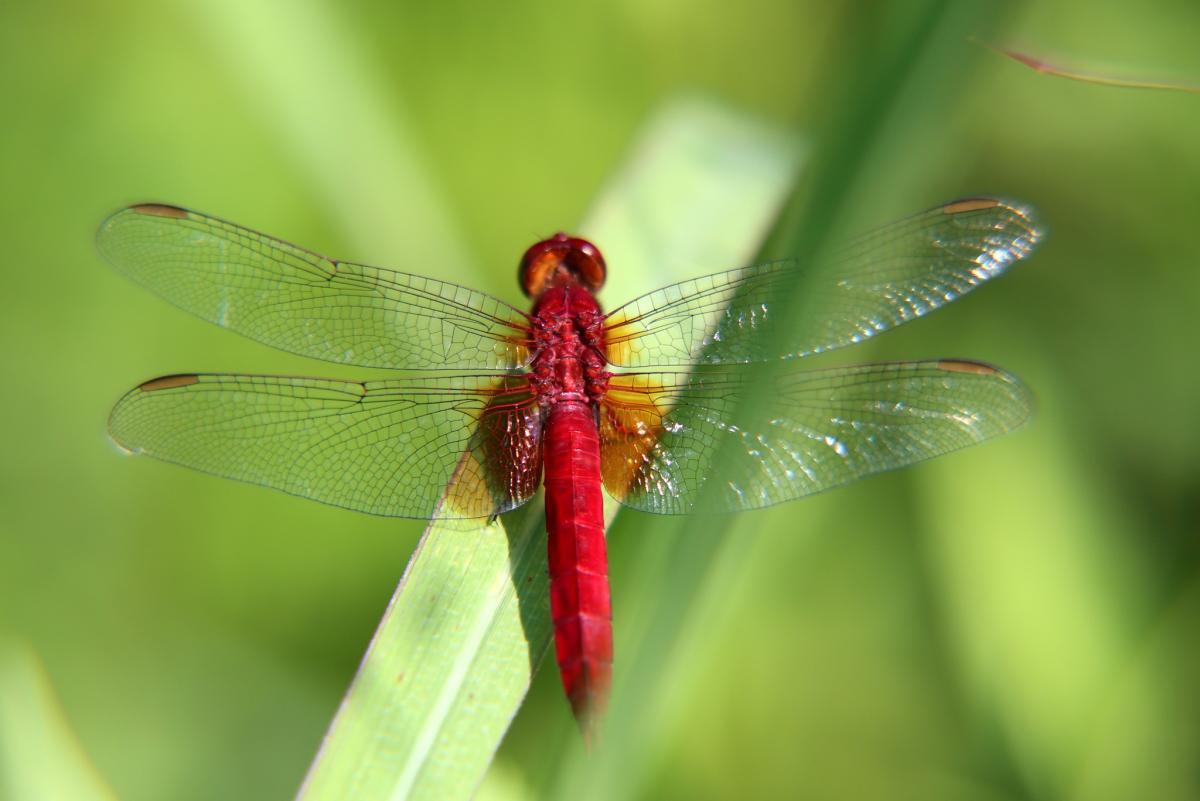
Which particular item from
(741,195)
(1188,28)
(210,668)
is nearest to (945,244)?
(741,195)

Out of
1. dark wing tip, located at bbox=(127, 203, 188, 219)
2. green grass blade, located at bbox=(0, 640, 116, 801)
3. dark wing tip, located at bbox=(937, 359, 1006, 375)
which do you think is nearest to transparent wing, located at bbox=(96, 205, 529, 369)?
dark wing tip, located at bbox=(127, 203, 188, 219)

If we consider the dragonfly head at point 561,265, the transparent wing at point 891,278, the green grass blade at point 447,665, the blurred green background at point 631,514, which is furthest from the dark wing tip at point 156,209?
the transparent wing at point 891,278

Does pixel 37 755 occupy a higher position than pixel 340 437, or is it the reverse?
pixel 340 437

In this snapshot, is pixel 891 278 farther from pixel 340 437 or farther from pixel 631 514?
pixel 340 437

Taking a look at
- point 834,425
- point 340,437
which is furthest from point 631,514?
point 340,437

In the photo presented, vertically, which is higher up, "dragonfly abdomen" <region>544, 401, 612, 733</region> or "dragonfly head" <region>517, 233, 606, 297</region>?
"dragonfly head" <region>517, 233, 606, 297</region>

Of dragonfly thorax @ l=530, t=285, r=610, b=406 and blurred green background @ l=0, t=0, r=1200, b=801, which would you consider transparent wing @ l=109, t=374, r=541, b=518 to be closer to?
dragonfly thorax @ l=530, t=285, r=610, b=406

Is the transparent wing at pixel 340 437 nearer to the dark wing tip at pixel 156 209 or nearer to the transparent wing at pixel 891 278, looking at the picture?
the dark wing tip at pixel 156 209
